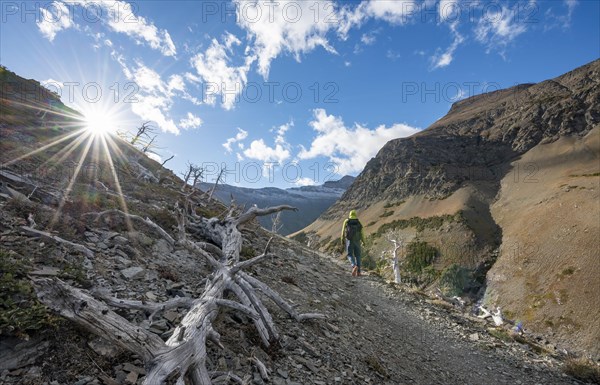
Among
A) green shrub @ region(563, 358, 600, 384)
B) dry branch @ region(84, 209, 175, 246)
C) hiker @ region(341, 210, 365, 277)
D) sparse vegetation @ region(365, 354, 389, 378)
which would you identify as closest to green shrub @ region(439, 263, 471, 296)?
hiker @ region(341, 210, 365, 277)

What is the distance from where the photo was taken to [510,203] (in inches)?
3071

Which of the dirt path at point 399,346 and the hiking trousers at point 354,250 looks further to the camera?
the hiking trousers at point 354,250

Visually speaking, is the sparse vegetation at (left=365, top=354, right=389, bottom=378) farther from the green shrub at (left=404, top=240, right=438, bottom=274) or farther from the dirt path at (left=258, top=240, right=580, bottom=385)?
the green shrub at (left=404, top=240, right=438, bottom=274)

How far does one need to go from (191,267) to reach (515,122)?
137m

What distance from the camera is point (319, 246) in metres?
106

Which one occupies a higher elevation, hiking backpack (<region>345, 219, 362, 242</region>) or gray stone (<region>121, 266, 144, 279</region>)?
hiking backpack (<region>345, 219, 362, 242</region>)

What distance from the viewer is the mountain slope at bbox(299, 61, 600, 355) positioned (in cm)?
4609

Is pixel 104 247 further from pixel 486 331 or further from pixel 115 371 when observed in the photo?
pixel 486 331

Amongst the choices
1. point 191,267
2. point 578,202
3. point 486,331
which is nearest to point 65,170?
point 191,267

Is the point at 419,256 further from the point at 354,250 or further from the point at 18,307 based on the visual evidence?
the point at 18,307

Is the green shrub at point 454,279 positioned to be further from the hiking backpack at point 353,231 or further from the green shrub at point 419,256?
the hiking backpack at point 353,231

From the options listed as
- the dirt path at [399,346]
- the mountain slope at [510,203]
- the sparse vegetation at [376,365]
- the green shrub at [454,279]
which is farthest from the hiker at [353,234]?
the green shrub at [454,279]

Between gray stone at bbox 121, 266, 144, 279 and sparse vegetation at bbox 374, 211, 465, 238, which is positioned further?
sparse vegetation at bbox 374, 211, 465, 238

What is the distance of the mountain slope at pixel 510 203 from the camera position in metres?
46.1
